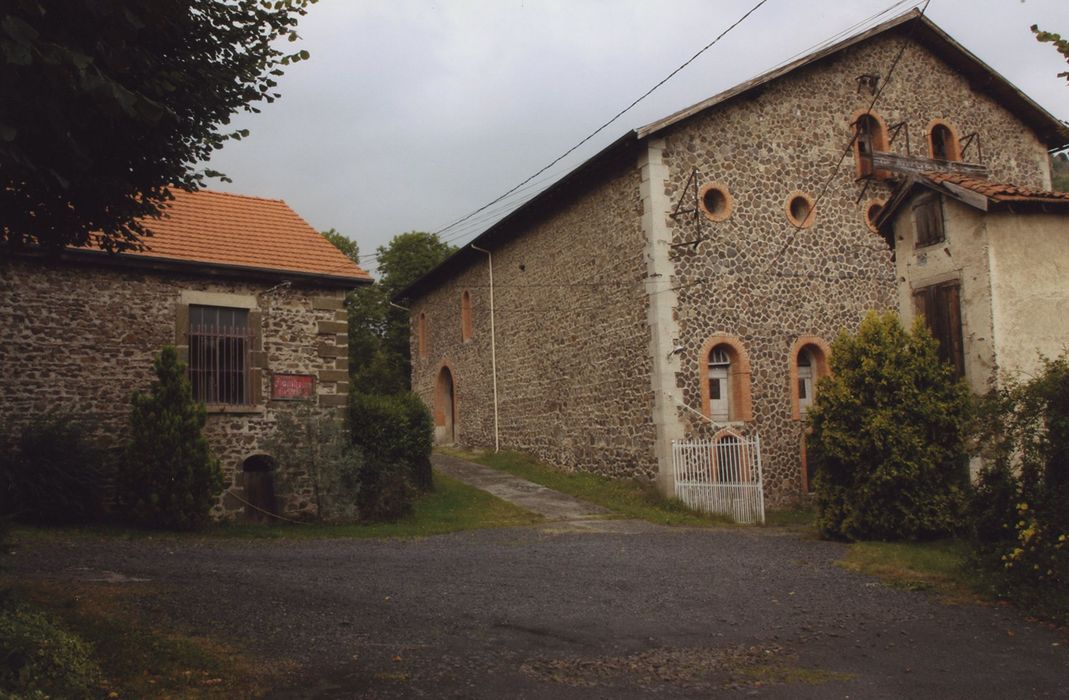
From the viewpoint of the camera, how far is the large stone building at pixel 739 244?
1606cm

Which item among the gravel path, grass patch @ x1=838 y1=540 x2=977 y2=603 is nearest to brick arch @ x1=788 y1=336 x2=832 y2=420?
grass patch @ x1=838 y1=540 x2=977 y2=603

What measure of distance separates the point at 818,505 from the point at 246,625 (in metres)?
8.29

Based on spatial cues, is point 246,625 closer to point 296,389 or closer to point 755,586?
point 755,586

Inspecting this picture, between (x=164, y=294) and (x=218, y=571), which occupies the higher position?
(x=164, y=294)

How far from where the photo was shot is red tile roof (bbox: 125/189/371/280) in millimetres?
13711

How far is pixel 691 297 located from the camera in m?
16.1

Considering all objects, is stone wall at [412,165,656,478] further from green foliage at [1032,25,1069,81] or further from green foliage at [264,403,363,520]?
green foliage at [1032,25,1069,81]

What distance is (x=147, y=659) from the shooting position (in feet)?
17.6

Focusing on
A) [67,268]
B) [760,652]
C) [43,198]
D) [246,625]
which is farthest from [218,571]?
[67,268]

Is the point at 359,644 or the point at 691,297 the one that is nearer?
the point at 359,644

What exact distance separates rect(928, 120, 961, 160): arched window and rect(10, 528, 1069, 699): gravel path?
12.5 meters

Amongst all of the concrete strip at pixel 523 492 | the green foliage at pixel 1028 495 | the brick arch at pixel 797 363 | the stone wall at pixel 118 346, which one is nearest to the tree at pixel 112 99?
the stone wall at pixel 118 346

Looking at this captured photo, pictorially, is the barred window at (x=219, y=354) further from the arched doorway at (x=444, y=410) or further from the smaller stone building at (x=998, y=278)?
the arched doorway at (x=444, y=410)

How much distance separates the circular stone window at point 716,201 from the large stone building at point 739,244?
4 cm
